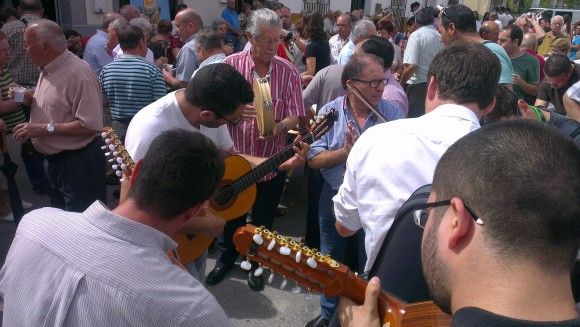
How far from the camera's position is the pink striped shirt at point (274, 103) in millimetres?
3674

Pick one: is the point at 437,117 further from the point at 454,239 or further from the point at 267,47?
the point at 267,47

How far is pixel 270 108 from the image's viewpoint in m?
3.40

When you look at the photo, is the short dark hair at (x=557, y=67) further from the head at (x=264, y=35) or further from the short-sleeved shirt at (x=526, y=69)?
the head at (x=264, y=35)

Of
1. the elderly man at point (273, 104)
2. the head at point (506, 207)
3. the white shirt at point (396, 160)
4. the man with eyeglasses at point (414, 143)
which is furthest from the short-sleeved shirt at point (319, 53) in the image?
the head at point (506, 207)

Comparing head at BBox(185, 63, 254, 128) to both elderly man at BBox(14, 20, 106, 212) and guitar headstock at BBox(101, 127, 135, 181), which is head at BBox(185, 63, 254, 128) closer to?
guitar headstock at BBox(101, 127, 135, 181)

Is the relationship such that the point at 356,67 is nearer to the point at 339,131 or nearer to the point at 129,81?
the point at 339,131

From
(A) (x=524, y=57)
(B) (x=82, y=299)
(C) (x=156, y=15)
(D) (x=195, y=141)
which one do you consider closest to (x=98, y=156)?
(D) (x=195, y=141)

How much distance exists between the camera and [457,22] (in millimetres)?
4621

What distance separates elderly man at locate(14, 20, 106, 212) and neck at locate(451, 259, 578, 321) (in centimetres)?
300

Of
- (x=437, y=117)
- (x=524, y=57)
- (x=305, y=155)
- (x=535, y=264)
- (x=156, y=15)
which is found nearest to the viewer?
(x=535, y=264)

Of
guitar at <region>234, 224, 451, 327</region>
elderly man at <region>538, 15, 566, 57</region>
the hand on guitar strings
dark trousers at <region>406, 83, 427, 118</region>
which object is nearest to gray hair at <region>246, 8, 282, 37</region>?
the hand on guitar strings

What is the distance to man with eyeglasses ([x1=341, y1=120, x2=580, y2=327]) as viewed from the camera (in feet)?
3.00

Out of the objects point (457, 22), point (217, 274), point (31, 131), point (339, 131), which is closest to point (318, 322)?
point (217, 274)

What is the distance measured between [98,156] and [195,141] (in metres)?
2.28
